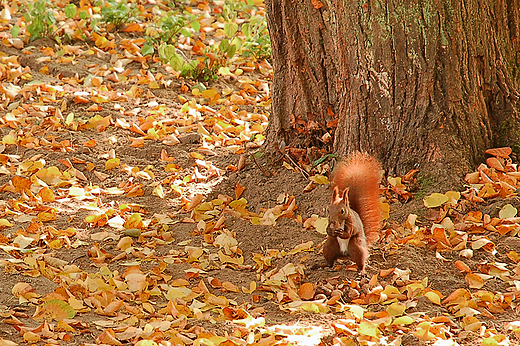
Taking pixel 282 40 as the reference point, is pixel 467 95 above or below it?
below

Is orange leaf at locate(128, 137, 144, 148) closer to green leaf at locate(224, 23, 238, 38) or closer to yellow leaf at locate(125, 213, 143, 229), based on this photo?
yellow leaf at locate(125, 213, 143, 229)

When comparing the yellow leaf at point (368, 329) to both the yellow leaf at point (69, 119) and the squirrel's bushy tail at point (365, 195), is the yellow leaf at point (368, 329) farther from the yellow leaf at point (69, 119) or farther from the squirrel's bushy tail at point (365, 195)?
the yellow leaf at point (69, 119)

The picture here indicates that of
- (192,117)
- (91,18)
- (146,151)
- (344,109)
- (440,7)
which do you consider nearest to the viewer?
(440,7)

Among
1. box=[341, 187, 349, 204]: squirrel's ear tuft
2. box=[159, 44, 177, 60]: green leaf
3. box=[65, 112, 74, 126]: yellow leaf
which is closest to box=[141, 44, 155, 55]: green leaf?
box=[159, 44, 177, 60]: green leaf

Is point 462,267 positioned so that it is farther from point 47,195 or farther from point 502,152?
point 47,195

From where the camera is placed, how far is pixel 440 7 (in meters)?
3.59

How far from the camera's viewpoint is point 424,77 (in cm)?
363

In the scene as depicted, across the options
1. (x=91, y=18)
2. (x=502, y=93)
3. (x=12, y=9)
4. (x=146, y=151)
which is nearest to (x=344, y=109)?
(x=502, y=93)

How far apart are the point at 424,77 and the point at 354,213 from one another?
0.99m

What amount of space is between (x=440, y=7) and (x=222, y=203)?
5.48 feet

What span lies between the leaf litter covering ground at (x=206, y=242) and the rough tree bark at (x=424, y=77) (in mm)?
192

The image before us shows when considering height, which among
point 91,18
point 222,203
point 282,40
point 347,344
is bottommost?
point 347,344

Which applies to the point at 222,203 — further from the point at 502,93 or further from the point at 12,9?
the point at 12,9

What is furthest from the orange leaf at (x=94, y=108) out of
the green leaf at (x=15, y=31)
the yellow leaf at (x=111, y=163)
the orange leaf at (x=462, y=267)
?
the orange leaf at (x=462, y=267)
